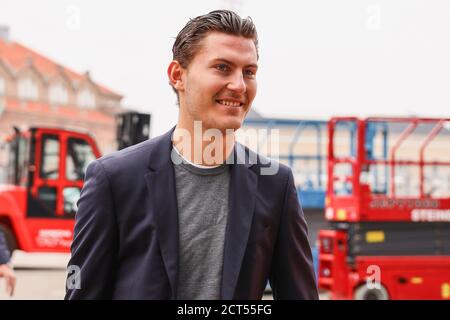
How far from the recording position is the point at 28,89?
5938 centimetres

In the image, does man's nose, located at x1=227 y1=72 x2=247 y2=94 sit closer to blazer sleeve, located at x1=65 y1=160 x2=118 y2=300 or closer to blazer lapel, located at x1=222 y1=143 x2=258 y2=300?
blazer lapel, located at x1=222 y1=143 x2=258 y2=300

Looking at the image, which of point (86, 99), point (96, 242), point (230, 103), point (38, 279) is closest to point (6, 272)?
point (96, 242)

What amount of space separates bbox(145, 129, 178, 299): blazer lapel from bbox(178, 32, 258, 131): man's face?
144 millimetres

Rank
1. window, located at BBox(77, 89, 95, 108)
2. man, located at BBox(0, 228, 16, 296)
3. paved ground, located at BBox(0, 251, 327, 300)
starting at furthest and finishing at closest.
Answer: window, located at BBox(77, 89, 95, 108) → paved ground, located at BBox(0, 251, 327, 300) → man, located at BBox(0, 228, 16, 296)

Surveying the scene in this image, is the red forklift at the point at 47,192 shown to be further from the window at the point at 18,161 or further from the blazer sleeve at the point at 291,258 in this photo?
the blazer sleeve at the point at 291,258

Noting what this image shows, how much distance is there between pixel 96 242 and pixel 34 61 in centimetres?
6330

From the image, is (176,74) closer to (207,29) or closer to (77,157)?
(207,29)

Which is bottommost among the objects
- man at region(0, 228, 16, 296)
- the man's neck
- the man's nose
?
man at region(0, 228, 16, 296)

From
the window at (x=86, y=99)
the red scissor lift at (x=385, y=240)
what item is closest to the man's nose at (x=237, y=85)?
the red scissor lift at (x=385, y=240)

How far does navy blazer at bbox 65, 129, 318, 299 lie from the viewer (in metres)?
2.07

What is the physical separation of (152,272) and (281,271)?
1.25 ft

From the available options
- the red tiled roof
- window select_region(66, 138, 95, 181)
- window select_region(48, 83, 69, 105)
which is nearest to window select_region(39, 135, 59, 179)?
window select_region(66, 138, 95, 181)

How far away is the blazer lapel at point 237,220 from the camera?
2064 mm
